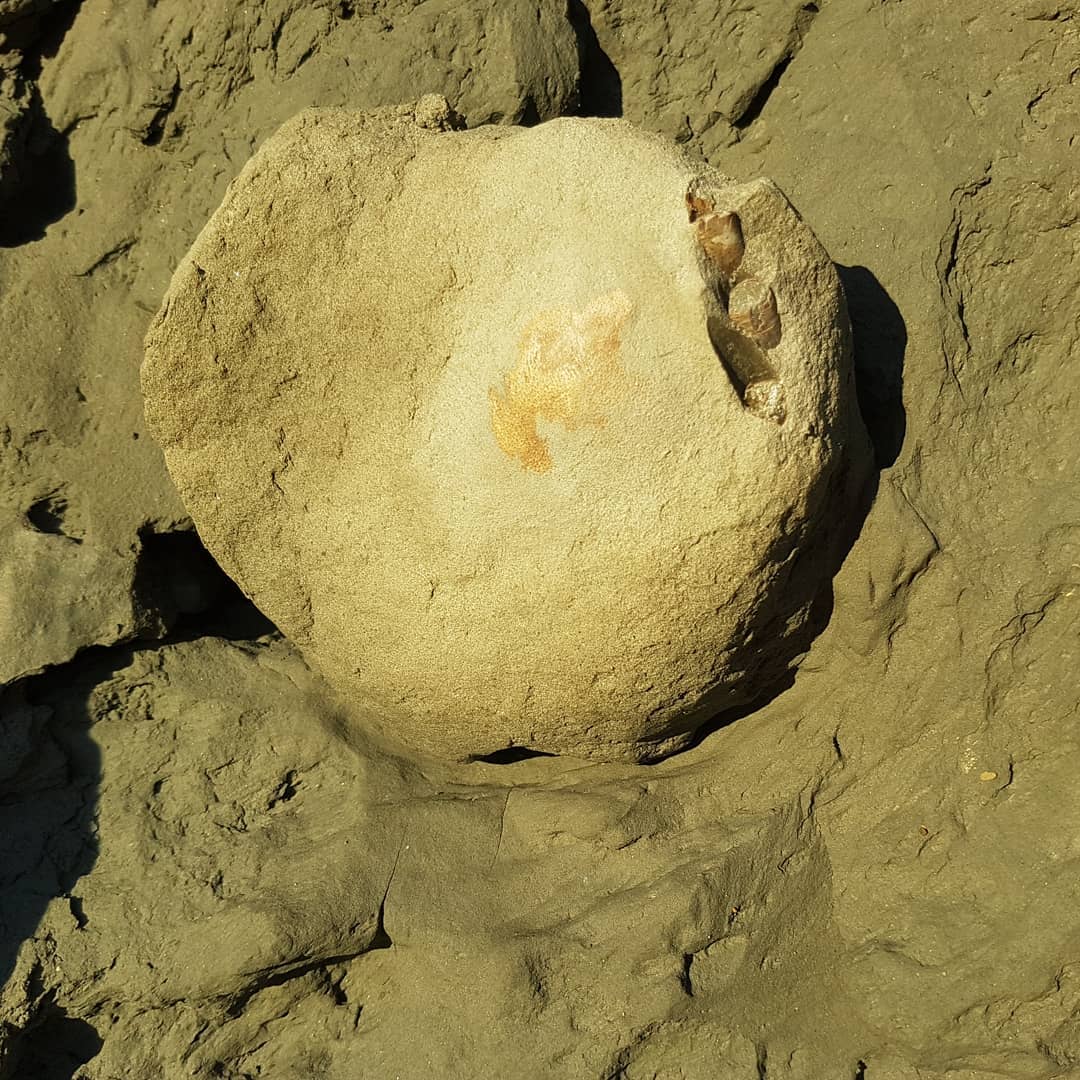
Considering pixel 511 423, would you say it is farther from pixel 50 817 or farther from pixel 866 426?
pixel 50 817

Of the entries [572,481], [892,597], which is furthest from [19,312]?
[892,597]

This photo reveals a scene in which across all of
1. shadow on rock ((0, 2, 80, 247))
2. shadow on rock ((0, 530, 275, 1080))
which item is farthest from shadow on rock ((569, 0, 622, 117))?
shadow on rock ((0, 530, 275, 1080))

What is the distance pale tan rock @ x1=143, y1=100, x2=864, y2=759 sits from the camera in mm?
1546

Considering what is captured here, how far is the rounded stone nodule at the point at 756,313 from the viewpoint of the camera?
1544 mm

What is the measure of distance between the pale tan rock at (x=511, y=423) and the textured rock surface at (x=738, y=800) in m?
0.19

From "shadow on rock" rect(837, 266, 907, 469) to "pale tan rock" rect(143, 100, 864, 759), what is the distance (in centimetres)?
20

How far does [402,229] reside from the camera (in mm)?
1715


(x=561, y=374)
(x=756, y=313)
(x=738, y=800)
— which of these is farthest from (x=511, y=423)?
(x=738, y=800)

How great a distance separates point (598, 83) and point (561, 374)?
1055 mm

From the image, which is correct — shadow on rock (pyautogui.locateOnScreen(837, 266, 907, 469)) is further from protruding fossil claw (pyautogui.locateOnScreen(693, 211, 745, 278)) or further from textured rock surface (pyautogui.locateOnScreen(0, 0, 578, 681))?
textured rock surface (pyautogui.locateOnScreen(0, 0, 578, 681))

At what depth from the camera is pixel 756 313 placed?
1544 millimetres

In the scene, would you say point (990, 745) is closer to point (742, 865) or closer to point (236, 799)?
point (742, 865)

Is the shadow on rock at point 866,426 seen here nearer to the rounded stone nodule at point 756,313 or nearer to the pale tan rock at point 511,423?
the pale tan rock at point 511,423

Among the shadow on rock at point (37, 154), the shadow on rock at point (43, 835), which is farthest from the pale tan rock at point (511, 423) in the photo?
the shadow on rock at point (37, 154)
